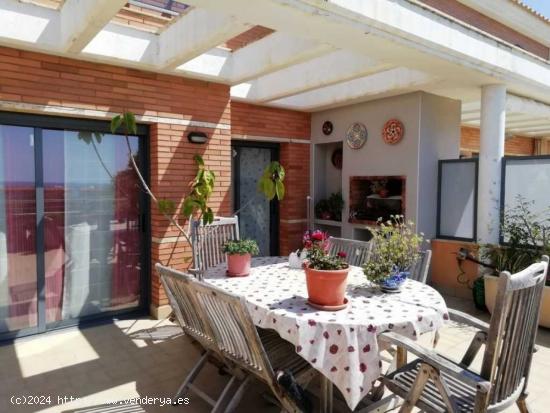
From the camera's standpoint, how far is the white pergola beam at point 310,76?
418cm

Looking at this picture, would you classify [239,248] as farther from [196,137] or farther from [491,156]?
[491,156]

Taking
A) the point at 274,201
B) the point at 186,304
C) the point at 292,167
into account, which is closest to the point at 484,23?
the point at 292,167

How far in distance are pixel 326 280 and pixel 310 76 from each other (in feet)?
10.2

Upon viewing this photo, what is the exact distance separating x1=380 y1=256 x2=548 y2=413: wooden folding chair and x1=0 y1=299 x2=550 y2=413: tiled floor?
39.1 inches

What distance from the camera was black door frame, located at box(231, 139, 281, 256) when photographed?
5.98 meters

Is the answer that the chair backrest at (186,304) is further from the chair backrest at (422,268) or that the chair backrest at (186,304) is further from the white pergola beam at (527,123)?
the white pergola beam at (527,123)

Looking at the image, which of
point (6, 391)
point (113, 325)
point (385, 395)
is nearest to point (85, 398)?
point (6, 391)

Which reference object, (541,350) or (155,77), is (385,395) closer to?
(541,350)

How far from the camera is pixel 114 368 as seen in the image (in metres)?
3.27

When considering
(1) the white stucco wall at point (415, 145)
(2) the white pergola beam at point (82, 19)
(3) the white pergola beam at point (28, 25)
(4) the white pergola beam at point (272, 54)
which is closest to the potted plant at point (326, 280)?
(4) the white pergola beam at point (272, 54)

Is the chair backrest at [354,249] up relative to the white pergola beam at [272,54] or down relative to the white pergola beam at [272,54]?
down

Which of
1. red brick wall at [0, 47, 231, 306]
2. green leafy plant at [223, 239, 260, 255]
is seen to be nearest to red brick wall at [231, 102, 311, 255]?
red brick wall at [0, 47, 231, 306]

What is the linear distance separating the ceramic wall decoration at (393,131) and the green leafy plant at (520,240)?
1.63 metres

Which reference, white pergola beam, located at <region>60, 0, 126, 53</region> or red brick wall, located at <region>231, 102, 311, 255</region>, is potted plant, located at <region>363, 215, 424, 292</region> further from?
red brick wall, located at <region>231, 102, 311, 255</region>
